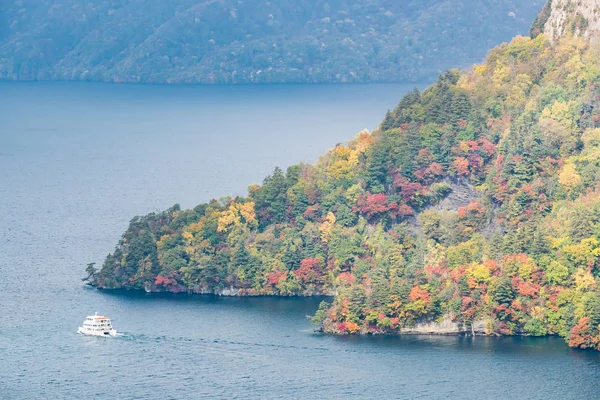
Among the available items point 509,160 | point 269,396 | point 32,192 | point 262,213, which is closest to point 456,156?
point 509,160

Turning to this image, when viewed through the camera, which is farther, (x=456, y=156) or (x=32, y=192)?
(x=32, y=192)

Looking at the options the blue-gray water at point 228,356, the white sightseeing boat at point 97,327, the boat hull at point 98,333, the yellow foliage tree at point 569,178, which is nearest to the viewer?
the blue-gray water at point 228,356

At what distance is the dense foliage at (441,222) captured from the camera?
435ft

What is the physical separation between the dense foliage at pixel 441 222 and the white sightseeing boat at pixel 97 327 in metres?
17.0

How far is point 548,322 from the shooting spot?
130750mm

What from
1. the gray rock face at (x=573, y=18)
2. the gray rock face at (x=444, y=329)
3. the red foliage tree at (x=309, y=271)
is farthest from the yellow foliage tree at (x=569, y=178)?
the red foliage tree at (x=309, y=271)

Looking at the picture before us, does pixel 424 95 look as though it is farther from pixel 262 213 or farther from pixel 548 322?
pixel 548 322

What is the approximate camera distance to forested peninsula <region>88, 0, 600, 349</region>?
133 metres

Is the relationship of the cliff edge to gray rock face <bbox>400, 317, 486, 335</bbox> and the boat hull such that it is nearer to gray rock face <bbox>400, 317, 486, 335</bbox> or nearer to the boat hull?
gray rock face <bbox>400, 317, 486, 335</bbox>

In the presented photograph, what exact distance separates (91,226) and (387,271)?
45296 millimetres

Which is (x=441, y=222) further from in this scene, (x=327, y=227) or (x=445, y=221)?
(x=327, y=227)

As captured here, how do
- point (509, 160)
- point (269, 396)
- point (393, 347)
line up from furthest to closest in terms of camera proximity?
point (509, 160), point (393, 347), point (269, 396)

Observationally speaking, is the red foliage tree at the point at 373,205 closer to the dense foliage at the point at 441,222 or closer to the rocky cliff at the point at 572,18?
the dense foliage at the point at 441,222

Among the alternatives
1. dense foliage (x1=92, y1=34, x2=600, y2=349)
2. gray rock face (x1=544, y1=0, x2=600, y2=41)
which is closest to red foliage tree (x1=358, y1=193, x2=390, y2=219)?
dense foliage (x1=92, y1=34, x2=600, y2=349)
